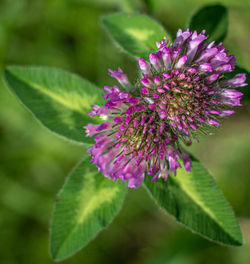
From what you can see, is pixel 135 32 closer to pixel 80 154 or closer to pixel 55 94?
pixel 55 94

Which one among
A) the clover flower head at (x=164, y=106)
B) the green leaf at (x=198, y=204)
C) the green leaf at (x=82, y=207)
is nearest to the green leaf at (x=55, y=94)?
the green leaf at (x=82, y=207)

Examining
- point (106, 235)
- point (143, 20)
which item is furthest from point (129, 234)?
point (143, 20)

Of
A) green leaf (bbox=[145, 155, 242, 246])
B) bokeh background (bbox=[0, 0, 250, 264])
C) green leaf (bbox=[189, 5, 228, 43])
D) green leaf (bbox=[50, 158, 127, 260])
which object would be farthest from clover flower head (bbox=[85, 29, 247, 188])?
bokeh background (bbox=[0, 0, 250, 264])

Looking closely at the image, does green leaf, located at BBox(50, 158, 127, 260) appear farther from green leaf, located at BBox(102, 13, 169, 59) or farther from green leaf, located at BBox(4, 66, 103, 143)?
green leaf, located at BBox(102, 13, 169, 59)

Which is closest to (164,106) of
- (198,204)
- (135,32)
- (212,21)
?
(198,204)

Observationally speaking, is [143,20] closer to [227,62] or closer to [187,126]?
[227,62]

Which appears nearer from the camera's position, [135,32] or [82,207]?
[82,207]
